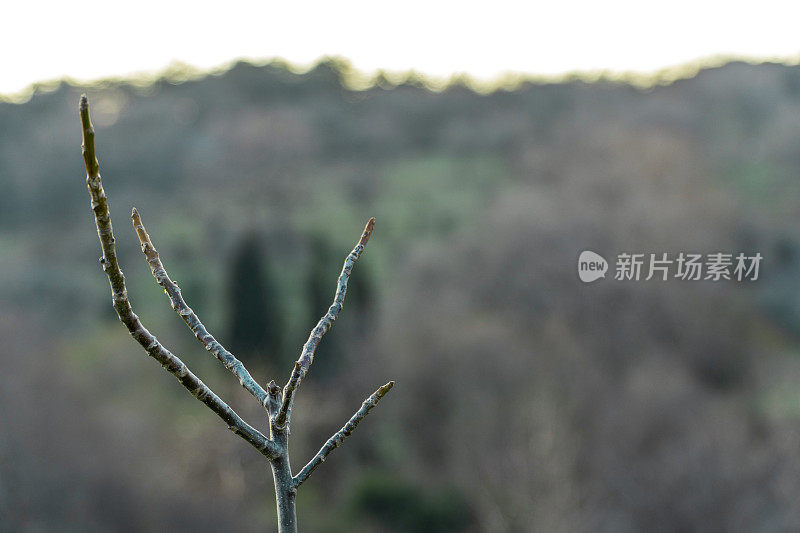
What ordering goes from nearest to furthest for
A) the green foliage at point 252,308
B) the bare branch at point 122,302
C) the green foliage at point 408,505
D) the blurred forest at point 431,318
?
1. the bare branch at point 122,302
2. the blurred forest at point 431,318
3. the green foliage at point 408,505
4. the green foliage at point 252,308

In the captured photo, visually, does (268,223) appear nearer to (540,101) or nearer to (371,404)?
(540,101)

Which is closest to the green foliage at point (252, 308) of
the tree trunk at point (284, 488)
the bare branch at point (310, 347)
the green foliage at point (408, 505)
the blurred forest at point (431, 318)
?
the blurred forest at point (431, 318)

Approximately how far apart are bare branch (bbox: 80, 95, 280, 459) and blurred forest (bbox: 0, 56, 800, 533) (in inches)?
587

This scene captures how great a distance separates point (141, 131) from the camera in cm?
3991

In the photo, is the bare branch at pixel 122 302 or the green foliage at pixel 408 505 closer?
the bare branch at pixel 122 302

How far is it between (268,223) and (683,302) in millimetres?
17409

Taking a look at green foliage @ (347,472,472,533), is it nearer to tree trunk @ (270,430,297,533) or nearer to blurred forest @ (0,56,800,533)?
blurred forest @ (0,56,800,533)

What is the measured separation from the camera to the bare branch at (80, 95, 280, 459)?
0.88 metres

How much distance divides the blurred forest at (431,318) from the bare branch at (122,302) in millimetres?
14903

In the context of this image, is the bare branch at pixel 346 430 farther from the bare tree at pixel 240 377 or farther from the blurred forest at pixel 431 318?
the blurred forest at pixel 431 318

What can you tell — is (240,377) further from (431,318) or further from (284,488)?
(431,318)

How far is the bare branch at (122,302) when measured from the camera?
0.88 meters

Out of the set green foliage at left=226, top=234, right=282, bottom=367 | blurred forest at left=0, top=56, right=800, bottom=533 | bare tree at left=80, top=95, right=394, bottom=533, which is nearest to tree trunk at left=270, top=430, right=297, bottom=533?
bare tree at left=80, top=95, right=394, bottom=533

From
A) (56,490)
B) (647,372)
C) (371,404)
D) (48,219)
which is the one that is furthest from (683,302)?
(48,219)
